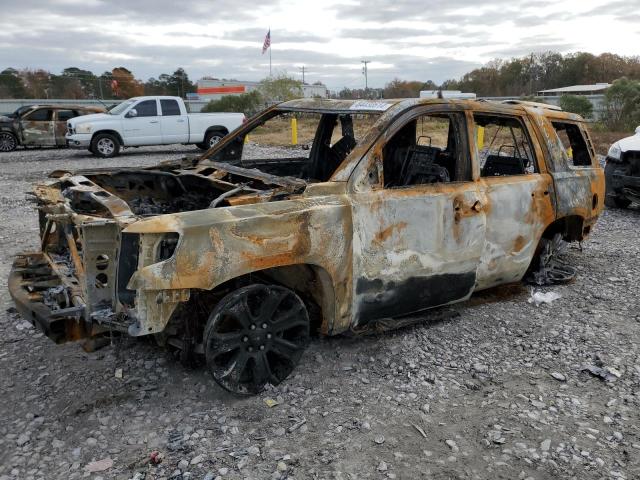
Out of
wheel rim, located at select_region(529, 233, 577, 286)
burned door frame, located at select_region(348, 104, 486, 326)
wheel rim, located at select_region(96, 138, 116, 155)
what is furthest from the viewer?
wheel rim, located at select_region(96, 138, 116, 155)

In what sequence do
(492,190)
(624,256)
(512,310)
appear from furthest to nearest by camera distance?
1. (624,256)
2. (512,310)
3. (492,190)

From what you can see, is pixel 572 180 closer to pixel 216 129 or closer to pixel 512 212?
pixel 512 212

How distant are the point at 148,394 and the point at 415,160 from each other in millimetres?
2651

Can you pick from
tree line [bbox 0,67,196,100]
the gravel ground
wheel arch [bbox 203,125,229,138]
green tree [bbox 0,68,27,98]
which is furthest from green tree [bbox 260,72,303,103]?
the gravel ground

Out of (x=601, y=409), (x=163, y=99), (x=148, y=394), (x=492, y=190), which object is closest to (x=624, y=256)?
(x=492, y=190)

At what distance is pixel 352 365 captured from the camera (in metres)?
3.94

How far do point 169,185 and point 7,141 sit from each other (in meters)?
16.3

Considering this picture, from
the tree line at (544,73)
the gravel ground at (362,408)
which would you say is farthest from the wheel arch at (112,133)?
the tree line at (544,73)

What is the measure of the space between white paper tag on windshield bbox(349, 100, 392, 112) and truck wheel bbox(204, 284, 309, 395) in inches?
61.2

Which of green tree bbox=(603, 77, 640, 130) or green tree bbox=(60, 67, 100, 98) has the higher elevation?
green tree bbox=(60, 67, 100, 98)

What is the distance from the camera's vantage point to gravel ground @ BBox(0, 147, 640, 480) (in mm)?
2926

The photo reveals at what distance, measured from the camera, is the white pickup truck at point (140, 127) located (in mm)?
16188

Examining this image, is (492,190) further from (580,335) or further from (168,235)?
(168,235)

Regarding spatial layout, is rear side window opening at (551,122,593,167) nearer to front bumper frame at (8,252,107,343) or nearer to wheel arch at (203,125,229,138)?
front bumper frame at (8,252,107,343)
